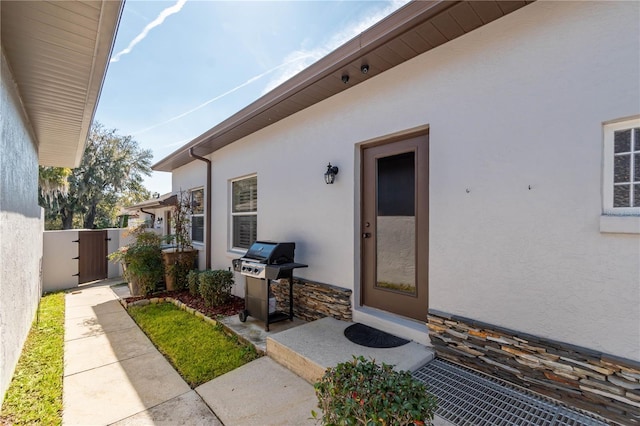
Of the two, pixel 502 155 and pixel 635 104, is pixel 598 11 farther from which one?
pixel 502 155

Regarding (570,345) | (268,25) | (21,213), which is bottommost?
(570,345)

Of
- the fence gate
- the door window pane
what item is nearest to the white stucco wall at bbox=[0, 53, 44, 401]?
the door window pane

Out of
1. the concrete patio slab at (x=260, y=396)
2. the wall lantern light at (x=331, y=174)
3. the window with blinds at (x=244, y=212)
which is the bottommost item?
the concrete patio slab at (x=260, y=396)

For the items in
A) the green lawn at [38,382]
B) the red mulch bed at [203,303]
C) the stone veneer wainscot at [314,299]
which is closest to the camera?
the green lawn at [38,382]

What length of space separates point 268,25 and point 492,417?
20.4ft

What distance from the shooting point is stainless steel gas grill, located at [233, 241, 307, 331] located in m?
4.24

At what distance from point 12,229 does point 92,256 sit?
22.2 ft

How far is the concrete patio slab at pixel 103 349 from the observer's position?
3.64m

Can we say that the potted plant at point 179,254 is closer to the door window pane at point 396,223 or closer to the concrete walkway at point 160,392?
the concrete walkway at point 160,392

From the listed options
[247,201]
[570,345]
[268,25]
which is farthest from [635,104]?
[247,201]

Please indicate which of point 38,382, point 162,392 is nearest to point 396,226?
point 162,392

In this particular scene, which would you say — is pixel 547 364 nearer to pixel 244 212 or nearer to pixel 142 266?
pixel 244 212

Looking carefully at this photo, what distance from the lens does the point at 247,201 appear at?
6.51m

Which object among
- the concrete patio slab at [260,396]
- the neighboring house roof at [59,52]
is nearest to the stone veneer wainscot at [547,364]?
the concrete patio slab at [260,396]
